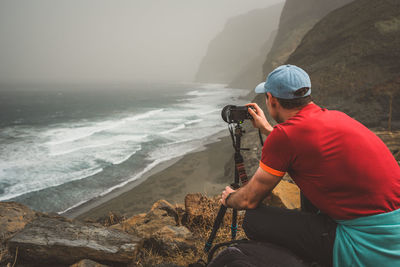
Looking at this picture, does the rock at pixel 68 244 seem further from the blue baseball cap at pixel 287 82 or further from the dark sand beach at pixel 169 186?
the dark sand beach at pixel 169 186

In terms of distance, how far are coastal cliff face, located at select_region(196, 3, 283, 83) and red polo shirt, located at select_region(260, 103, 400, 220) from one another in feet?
483

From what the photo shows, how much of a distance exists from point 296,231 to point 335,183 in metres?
0.53

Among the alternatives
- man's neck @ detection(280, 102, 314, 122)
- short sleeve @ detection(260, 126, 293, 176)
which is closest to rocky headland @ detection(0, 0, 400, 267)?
short sleeve @ detection(260, 126, 293, 176)

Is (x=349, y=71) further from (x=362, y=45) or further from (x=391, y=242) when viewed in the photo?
(x=391, y=242)

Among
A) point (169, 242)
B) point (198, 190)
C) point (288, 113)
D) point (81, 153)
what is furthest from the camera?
point (81, 153)

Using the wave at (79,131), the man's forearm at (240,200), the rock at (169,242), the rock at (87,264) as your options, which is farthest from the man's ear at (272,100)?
the wave at (79,131)

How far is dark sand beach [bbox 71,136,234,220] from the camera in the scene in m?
11.1

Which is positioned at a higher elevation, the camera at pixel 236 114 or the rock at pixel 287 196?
the camera at pixel 236 114

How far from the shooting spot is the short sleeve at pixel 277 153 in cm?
152

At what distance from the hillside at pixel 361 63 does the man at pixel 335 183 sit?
1042cm

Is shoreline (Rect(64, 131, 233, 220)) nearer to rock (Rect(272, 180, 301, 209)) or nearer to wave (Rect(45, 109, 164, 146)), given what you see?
rock (Rect(272, 180, 301, 209))

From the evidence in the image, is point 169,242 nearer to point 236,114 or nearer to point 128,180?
point 236,114

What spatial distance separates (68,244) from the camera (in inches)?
102

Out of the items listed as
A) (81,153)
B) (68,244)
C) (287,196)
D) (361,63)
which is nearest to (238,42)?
(361,63)
